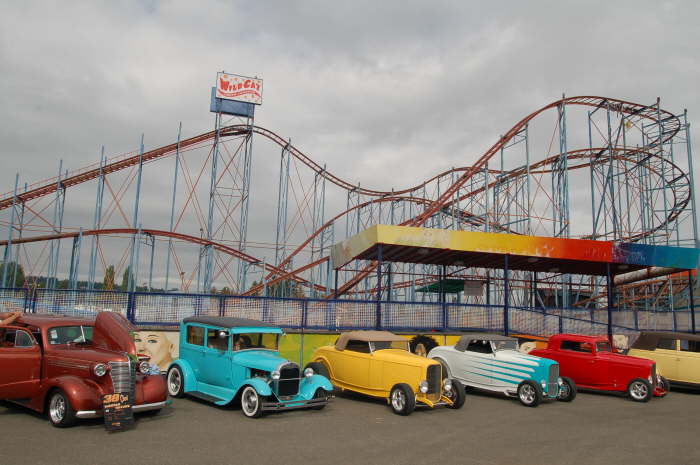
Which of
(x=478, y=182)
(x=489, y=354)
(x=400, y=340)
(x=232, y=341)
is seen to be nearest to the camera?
(x=232, y=341)

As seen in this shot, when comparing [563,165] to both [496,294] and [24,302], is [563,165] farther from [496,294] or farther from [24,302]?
[24,302]

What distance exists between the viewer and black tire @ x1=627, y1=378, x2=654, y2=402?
12938mm

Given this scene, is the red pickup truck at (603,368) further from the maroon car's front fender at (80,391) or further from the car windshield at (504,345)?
the maroon car's front fender at (80,391)

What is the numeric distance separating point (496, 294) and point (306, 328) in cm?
1898

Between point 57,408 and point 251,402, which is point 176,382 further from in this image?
point 57,408

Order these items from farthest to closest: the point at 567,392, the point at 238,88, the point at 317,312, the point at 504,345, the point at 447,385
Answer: the point at 238,88 → the point at 317,312 → the point at 504,345 → the point at 567,392 → the point at 447,385

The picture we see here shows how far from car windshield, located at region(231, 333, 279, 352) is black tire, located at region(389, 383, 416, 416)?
266 cm

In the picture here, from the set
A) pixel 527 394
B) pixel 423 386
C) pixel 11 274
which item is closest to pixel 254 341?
pixel 423 386

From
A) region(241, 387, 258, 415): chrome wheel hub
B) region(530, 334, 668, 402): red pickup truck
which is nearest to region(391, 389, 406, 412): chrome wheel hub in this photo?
region(241, 387, 258, 415): chrome wheel hub

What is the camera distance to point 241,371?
32.6ft

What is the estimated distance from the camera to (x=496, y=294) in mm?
31703

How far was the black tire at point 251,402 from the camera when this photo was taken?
935 cm

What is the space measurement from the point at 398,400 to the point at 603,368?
6.66 metres

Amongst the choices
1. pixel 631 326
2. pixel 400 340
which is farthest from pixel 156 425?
pixel 631 326
